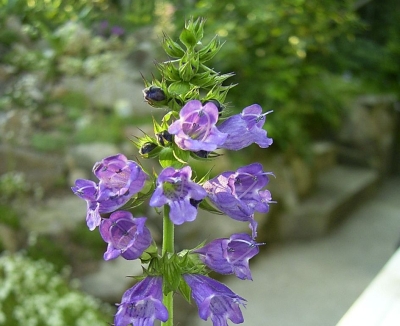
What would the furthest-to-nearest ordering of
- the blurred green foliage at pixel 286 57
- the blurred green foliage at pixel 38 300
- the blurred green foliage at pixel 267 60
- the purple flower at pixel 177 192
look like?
the blurred green foliage at pixel 286 57 → the blurred green foliage at pixel 267 60 → the blurred green foliage at pixel 38 300 → the purple flower at pixel 177 192

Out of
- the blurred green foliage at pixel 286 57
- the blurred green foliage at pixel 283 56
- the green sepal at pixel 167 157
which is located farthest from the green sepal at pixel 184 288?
the blurred green foliage at pixel 283 56

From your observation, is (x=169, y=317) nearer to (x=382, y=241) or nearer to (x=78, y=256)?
(x=78, y=256)

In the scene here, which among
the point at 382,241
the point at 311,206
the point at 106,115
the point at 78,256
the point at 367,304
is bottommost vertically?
the point at 367,304

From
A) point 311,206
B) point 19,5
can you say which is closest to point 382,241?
point 311,206

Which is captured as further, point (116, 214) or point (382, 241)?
point (382, 241)

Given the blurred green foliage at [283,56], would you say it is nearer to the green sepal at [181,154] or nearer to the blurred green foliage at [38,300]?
the blurred green foliage at [38,300]

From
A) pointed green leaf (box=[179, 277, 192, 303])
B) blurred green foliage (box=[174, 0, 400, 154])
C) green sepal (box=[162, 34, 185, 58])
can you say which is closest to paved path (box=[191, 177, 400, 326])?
blurred green foliage (box=[174, 0, 400, 154])

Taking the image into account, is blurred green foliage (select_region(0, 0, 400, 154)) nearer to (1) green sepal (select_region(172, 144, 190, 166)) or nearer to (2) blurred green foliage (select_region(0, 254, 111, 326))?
(2) blurred green foliage (select_region(0, 254, 111, 326))
